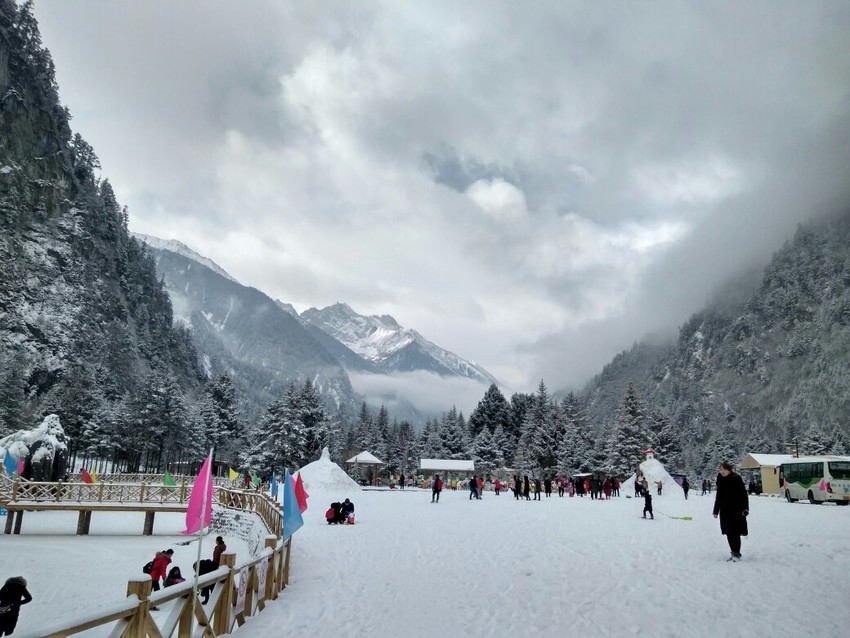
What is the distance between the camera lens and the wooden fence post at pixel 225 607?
8.05 m

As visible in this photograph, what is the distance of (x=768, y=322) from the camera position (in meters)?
175

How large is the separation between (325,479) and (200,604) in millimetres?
43093

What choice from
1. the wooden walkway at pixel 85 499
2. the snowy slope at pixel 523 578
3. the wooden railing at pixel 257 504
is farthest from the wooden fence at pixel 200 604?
the wooden walkway at pixel 85 499

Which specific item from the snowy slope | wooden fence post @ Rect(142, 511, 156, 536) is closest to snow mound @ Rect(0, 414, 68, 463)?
wooden fence post @ Rect(142, 511, 156, 536)

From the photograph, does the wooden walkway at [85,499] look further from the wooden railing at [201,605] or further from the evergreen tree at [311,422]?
the evergreen tree at [311,422]

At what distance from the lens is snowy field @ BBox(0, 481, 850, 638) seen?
27.9ft

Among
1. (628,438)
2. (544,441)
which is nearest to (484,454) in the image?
(544,441)

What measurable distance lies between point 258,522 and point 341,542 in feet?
23.0

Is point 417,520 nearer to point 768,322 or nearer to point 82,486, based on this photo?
point 82,486

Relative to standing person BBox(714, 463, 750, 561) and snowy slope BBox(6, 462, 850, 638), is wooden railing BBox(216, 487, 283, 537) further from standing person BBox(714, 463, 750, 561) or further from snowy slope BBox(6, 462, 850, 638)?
standing person BBox(714, 463, 750, 561)

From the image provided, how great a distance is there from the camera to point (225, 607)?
26.8 feet

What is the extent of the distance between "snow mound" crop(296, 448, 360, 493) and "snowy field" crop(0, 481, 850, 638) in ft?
75.9

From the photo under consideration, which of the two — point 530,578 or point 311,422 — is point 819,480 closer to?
point 530,578

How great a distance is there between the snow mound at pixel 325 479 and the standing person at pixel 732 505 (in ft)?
129
